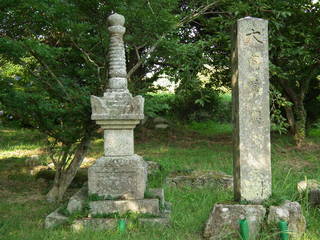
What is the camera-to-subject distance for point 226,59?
9.47 metres

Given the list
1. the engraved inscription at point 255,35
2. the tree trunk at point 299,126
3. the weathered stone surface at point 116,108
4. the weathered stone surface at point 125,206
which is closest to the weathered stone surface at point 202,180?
the weathered stone surface at point 125,206

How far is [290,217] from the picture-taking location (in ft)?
12.5

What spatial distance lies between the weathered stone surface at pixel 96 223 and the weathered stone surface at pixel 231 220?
3.94 feet

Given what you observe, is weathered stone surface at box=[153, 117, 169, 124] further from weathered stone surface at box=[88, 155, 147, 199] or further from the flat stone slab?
A: the flat stone slab

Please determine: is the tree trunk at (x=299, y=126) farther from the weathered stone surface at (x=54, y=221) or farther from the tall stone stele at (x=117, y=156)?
the weathered stone surface at (x=54, y=221)

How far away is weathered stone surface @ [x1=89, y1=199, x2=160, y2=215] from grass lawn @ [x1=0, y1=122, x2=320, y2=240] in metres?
0.32

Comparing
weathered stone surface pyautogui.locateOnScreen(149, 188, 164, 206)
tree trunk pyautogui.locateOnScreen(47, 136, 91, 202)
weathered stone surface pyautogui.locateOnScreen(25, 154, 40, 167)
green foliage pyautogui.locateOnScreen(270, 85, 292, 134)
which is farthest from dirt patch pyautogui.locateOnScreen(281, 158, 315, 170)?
weathered stone surface pyautogui.locateOnScreen(25, 154, 40, 167)

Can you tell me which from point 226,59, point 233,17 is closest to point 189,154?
point 226,59

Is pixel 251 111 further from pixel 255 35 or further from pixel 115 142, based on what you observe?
pixel 115 142

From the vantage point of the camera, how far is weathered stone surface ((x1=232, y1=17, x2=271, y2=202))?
4023 mm

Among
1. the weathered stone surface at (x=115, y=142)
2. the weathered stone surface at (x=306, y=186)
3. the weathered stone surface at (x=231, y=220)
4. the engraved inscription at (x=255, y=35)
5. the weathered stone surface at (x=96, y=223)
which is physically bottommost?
the weathered stone surface at (x=96, y=223)

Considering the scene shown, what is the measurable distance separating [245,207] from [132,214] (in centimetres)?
147

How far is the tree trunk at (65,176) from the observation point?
5.86 m

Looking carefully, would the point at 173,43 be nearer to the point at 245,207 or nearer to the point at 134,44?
the point at 134,44
